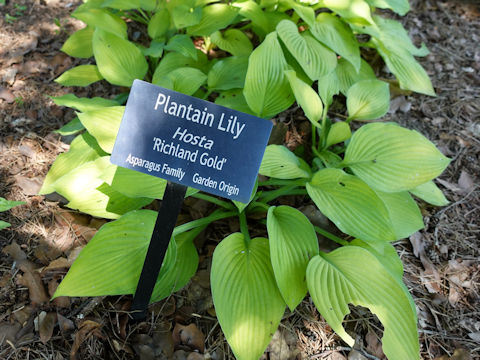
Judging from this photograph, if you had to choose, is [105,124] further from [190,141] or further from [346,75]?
[346,75]

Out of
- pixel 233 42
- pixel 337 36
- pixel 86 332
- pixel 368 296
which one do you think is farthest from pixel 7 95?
pixel 368 296

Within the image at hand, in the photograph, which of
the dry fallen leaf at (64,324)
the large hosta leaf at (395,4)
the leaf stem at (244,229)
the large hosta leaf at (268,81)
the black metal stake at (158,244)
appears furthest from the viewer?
the large hosta leaf at (395,4)

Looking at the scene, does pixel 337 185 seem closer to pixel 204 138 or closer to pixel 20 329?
pixel 204 138

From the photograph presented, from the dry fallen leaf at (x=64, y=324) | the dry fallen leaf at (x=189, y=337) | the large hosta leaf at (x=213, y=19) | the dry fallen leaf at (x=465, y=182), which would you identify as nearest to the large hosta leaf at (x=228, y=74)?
the large hosta leaf at (x=213, y=19)

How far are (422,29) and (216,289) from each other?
10.0ft

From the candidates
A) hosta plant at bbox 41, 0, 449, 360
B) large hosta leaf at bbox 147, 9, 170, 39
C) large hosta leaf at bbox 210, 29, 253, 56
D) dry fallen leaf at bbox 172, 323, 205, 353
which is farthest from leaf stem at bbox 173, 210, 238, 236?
large hosta leaf at bbox 147, 9, 170, 39

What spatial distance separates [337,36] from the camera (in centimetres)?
229

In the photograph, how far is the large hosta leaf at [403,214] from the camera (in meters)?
1.70

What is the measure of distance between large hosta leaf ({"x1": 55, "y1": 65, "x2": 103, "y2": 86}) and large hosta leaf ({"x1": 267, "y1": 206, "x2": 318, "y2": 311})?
149 cm

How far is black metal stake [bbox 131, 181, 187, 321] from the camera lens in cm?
118

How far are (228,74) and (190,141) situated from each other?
1.16m

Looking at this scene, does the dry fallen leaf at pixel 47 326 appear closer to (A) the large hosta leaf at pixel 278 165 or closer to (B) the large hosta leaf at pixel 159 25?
(A) the large hosta leaf at pixel 278 165

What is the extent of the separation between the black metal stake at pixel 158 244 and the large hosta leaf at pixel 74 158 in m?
0.77

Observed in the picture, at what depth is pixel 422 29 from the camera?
3.13 metres
